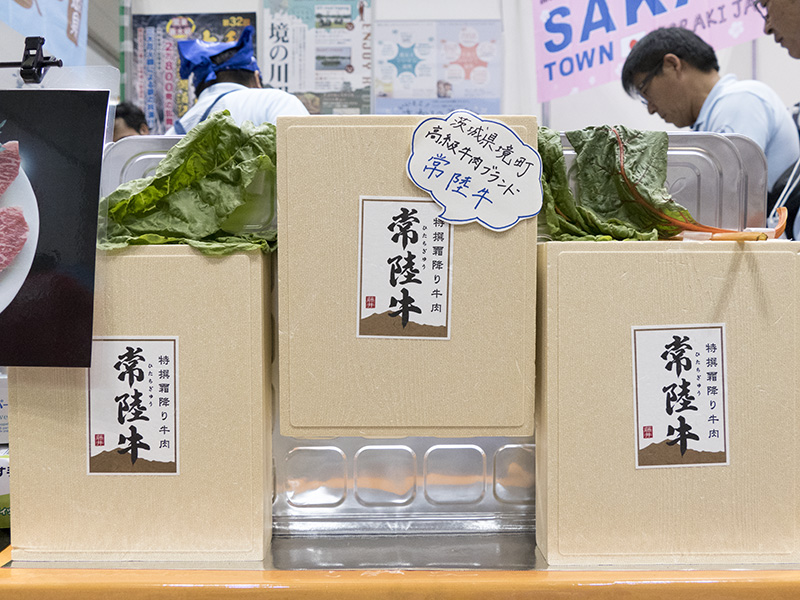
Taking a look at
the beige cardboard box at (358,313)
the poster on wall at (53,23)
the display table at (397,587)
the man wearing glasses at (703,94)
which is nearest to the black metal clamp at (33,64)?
the beige cardboard box at (358,313)

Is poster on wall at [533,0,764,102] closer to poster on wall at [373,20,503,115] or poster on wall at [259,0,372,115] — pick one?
poster on wall at [373,20,503,115]

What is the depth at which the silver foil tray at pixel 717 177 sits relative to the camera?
92cm

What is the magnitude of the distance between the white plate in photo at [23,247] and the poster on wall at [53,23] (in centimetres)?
102

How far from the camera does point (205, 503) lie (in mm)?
839

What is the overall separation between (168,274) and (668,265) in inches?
24.7

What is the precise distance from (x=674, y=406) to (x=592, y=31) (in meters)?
2.69

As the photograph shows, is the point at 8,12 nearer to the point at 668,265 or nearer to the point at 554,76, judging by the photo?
the point at 668,265

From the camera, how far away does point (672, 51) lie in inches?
91.1

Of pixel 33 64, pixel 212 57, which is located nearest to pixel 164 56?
pixel 212 57

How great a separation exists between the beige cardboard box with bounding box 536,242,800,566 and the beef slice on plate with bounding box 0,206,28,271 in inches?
25.2

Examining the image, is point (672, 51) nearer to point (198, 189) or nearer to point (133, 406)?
point (198, 189)

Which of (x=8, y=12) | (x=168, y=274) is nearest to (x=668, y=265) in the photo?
(x=168, y=274)

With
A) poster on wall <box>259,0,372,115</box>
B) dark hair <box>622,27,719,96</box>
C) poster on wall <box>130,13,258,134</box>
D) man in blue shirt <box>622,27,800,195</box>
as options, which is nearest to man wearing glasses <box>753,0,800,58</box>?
man in blue shirt <box>622,27,800,195</box>

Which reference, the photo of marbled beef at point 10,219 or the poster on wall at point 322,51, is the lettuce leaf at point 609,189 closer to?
the photo of marbled beef at point 10,219
